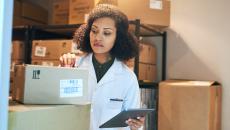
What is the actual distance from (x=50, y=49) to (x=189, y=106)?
3.96ft

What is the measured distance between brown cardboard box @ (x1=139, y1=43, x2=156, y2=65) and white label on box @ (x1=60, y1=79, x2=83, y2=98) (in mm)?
1601

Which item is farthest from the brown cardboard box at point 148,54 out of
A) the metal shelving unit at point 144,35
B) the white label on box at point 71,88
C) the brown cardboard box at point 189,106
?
the white label on box at point 71,88

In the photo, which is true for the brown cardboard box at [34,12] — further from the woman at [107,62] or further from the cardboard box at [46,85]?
the cardboard box at [46,85]

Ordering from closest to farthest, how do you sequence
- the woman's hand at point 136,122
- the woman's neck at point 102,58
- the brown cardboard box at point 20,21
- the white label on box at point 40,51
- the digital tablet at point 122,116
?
the digital tablet at point 122,116
the woman's hand at point 136,122
the woman's neck at point 102,58
the white label on box at point 40,51
the brown cardboard box at point 20,21

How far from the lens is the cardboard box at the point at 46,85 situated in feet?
2.62

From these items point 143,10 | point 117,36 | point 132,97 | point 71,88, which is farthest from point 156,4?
point 71,88

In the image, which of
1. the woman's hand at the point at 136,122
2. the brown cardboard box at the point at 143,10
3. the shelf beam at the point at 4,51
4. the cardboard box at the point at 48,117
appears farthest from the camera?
the brown cardboard box at the point at 143,10

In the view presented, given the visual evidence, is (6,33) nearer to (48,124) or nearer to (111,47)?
(48,124)

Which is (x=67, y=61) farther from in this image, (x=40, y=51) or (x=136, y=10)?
(x=40, y=51)

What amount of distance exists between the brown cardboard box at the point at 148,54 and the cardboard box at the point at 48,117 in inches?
63.2

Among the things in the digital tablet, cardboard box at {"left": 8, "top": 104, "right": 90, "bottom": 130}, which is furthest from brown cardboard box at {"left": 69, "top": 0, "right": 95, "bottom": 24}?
cardboard box at {"left": 8, "top": 104, "right": 90, "bottom": 130}

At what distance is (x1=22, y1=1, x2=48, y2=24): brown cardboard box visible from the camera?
3.00 m

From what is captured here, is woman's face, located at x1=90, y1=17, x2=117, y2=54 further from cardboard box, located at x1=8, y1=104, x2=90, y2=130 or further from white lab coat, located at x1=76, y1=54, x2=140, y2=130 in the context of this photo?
cardboard box, located at x1=8, y1=104, x2=90, y2=130

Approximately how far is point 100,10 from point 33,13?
5.31ft
